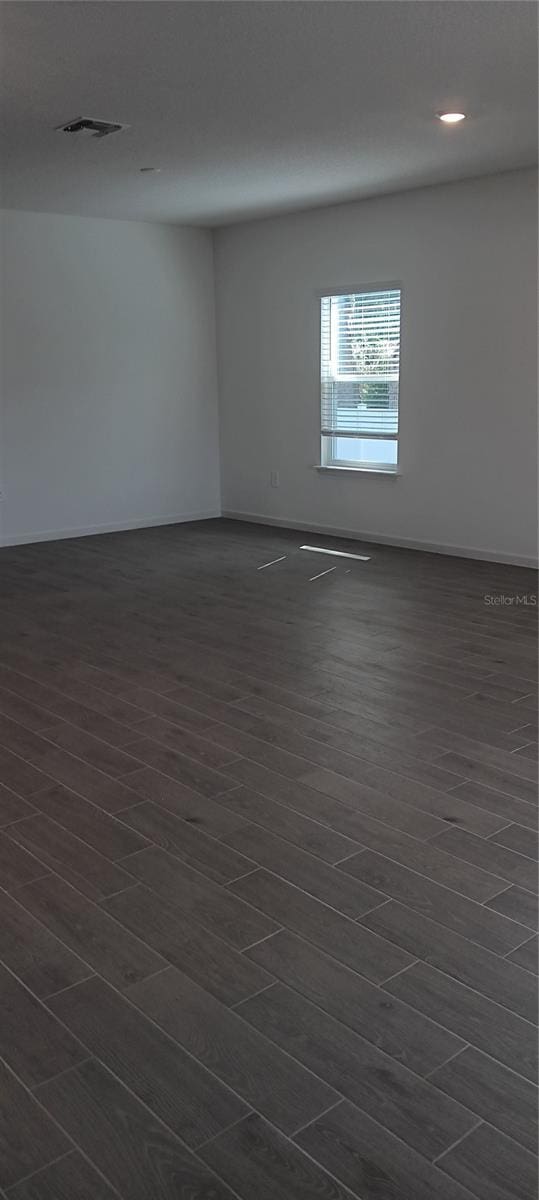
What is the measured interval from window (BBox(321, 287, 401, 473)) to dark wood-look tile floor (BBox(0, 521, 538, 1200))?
111 inches

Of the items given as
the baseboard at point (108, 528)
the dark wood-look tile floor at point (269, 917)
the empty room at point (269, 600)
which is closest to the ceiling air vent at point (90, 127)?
the empty room at point (269, 600)

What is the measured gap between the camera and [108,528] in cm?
806

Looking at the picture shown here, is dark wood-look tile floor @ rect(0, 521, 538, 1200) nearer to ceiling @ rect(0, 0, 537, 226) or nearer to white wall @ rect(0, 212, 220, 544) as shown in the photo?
ceiling @ rect(0, 0, 537, 226)

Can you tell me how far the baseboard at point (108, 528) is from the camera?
7535mm

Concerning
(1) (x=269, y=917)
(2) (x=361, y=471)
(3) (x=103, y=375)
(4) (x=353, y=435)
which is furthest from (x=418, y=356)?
(1) (x=269, y=917)

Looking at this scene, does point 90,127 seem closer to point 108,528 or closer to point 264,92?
point 264,92

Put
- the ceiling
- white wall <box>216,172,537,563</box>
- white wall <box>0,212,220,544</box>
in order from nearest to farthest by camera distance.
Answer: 1. the ceiling
2. white wall <box>216,172,537,563</box>
3. white wall <box>0,212,220,544</box>

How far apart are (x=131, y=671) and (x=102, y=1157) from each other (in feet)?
8.99

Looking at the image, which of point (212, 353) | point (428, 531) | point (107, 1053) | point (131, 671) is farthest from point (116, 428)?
point (107, 1053)

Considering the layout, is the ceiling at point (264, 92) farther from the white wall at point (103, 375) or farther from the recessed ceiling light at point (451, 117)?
the white wall at point (103, 375)

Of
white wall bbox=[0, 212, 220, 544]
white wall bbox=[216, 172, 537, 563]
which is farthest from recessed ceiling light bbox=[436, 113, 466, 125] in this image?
white wall bbox=[0, 212, 220, 544]

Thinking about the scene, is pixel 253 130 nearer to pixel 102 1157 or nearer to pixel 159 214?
pixel 159 214

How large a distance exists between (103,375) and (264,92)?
3.92 meters

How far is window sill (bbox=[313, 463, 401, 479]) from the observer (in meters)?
7.12
